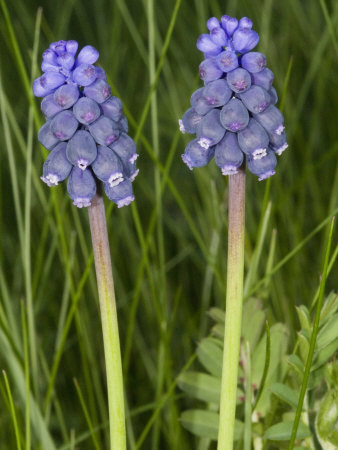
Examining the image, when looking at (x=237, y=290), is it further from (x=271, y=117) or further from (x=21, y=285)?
(x=21, y=285)

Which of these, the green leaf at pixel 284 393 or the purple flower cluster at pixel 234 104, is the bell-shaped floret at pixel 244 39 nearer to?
the purple flower cluster at pixel 234 104

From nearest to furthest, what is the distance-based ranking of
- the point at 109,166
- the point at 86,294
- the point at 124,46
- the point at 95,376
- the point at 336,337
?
1. the point at 109,166
2. the point at 336,337
3. the point at 95,376
4. the point at 86,294
5. the point at 124,46

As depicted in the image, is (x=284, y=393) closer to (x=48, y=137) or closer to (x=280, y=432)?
(x=280, y=432)

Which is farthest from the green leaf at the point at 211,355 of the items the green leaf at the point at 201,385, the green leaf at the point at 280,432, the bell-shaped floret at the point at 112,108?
the bell-shaped floret at the point at 112,108

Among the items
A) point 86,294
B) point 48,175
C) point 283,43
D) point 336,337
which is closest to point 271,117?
point 48,175

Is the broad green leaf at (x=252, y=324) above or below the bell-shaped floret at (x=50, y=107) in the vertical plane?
below

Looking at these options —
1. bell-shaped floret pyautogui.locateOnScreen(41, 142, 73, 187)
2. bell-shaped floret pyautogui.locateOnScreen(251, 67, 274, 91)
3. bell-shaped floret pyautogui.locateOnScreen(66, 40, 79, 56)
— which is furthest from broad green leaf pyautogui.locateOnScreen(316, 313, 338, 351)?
bell-shaped floret pyautogui.locateOnScreen(66, 40, 79, 56)
